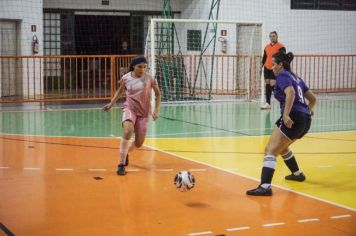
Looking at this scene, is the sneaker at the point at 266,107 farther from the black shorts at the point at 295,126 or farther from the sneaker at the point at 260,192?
the sneaker at the point at 260,192

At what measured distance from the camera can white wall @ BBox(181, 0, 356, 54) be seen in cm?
2536

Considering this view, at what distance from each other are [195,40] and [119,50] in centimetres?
537

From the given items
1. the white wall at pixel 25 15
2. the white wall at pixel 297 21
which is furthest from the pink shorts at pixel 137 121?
the white wall at pixel 297 21

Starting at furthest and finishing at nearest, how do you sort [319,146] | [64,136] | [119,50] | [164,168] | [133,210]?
[119,50] < [64,136] < [319,146] < [164,168] < [133,210]

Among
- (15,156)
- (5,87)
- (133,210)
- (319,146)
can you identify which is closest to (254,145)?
(319,146)

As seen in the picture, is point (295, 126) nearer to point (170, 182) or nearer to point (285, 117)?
point (285, 117)

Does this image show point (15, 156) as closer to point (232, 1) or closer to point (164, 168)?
point (164, 168)

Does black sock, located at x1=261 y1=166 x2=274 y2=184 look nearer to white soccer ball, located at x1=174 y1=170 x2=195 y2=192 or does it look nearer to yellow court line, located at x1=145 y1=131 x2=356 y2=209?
yellow court line, located at x1=145 y1=131 x2=356 y2=209

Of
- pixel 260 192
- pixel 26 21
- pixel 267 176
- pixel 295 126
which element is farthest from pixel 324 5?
pixel 260 192

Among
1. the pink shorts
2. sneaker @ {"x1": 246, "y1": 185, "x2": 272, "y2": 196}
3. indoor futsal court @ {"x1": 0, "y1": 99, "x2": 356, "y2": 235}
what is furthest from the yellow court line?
the pink shorts

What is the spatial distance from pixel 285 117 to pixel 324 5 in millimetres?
19840

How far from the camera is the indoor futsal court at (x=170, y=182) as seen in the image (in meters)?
6.52

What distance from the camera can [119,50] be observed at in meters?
29.4

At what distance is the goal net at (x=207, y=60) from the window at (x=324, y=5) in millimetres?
2628
